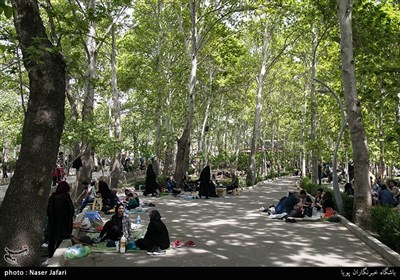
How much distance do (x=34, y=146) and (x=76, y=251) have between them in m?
2.40

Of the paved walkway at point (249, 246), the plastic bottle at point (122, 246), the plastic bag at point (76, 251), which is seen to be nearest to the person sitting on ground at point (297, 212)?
the paved walkway at point (249, 246)

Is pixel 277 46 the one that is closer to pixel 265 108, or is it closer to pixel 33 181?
pixel 265 108

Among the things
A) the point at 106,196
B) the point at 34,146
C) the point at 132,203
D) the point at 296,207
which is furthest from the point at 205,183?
the point at 34,146

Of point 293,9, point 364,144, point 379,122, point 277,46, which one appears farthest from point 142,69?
point 364,144

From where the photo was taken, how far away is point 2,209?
5379 mm

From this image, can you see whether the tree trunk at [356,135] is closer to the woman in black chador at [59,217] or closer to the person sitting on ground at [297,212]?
the person sitting on ground at [297,212]

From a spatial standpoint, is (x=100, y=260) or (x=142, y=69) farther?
(x=142, y=69)

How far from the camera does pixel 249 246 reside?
8.09 metres

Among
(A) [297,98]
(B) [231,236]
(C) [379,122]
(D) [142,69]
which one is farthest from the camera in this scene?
(A) [297,98]

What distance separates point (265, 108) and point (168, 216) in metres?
37.2

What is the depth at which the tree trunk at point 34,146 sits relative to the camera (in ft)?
17.4

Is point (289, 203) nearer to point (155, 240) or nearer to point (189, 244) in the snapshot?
point (189, 244)

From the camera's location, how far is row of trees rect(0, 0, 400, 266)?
5562mm

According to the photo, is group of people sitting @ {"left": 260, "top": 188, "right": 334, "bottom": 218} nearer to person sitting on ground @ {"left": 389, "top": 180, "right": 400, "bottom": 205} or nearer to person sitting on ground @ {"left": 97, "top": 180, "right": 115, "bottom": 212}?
person sitting on ground @ {"left": 389, "top": 180, "right": 400, "bottom": 205}
